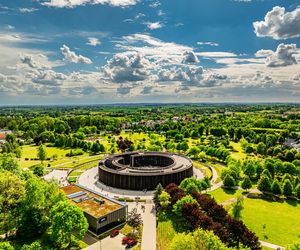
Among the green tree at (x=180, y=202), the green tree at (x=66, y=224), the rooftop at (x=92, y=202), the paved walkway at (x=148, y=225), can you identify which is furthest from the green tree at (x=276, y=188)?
the green tree at (x=66, y=224)

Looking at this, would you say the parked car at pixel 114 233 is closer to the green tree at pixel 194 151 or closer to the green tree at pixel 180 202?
the green tree at pixel 180 202

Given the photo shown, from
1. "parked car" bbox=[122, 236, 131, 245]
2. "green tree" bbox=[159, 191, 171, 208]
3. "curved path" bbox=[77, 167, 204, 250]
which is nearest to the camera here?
"parked car" bbox=[122, 236, 131, 245]

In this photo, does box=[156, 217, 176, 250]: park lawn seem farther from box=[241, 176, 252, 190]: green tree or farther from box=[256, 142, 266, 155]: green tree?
box=[256, 142, 266, 155]: green tree

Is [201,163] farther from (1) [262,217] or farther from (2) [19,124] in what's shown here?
(2) [19,124]

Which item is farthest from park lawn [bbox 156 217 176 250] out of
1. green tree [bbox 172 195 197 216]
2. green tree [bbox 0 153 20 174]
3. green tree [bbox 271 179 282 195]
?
green tree [bbox 0 153 20 174]

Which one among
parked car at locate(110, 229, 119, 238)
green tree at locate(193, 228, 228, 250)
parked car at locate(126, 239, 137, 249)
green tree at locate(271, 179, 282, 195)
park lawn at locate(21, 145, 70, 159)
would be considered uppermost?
green tree at locate(193, 228, 228, 250)

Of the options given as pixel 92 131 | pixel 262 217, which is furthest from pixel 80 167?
pixel 92 131
